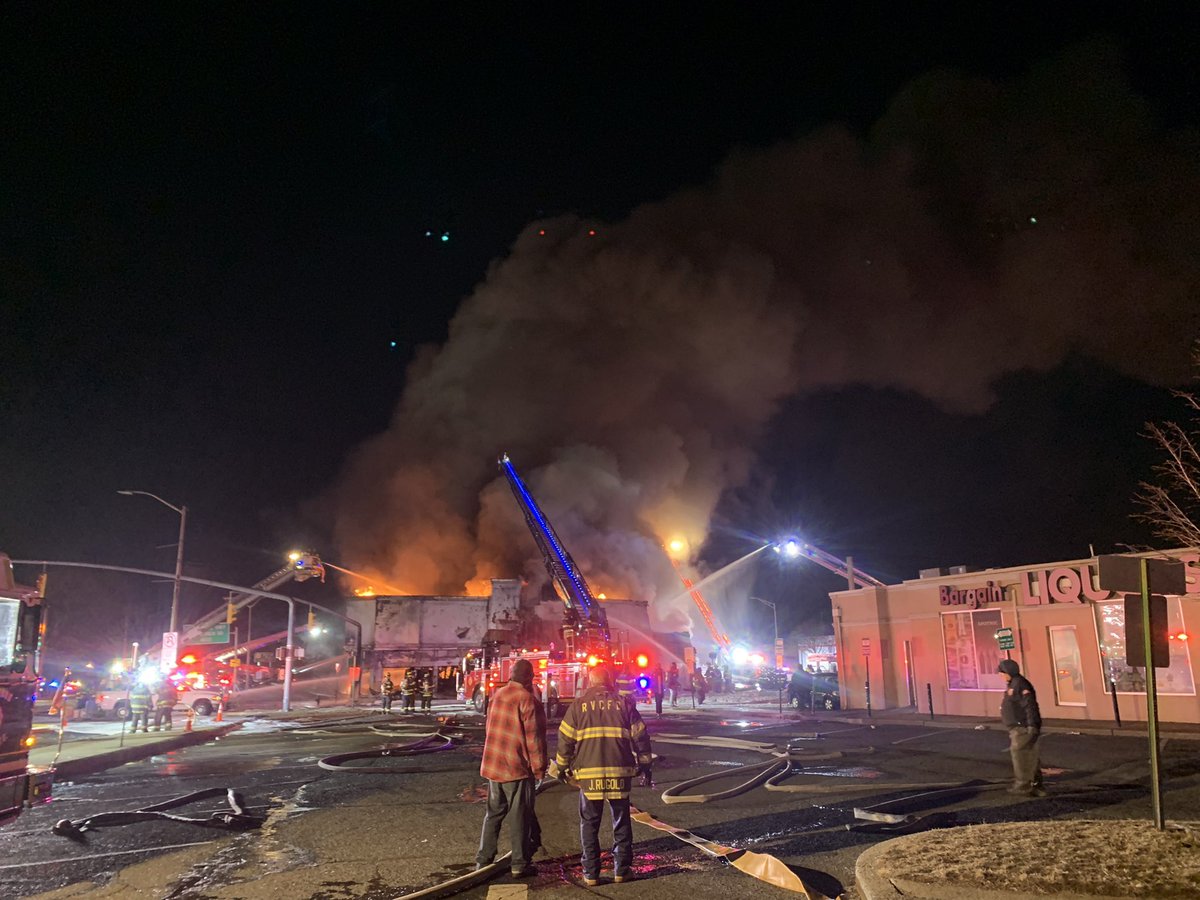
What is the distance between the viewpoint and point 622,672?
880 inches

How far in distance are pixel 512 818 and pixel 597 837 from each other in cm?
66

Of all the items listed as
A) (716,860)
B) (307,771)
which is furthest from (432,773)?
(716,860)

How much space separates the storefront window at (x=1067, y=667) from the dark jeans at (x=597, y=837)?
18.0m

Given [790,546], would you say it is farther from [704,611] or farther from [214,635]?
[214,635]

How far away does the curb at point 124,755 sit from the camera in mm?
12422

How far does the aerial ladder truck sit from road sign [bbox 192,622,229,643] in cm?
2514

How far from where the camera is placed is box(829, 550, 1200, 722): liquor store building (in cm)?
1802

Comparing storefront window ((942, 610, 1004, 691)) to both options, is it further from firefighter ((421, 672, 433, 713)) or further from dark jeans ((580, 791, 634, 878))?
dark jeans ((580, 791, 634, 878))

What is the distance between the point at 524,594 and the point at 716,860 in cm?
3602

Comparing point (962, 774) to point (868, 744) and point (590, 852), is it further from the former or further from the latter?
point (590, 852)

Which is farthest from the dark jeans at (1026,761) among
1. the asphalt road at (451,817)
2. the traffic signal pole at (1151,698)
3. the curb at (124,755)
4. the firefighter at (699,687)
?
the firefighter at (699,687)

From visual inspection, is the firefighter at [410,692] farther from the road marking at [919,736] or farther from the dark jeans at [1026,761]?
the dark jeans at [1026,761]

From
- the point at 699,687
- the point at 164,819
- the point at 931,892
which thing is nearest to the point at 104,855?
the point at 164,819

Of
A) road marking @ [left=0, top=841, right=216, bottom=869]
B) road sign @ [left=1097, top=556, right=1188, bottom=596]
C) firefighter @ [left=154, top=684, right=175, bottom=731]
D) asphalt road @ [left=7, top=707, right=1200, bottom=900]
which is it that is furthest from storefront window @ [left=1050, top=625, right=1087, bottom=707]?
firefighter @ [left=154, top=684, right=175, bottom=731]
